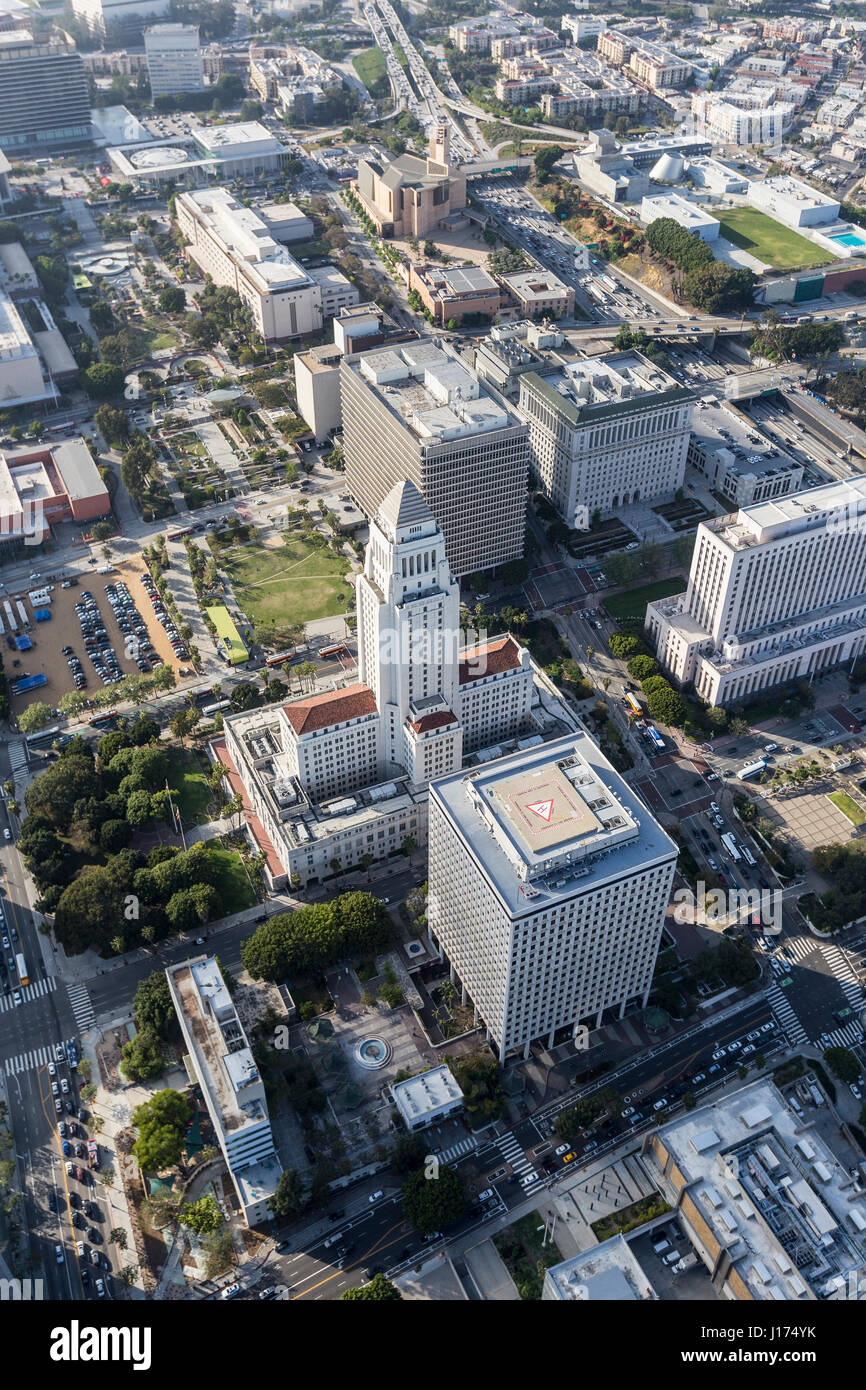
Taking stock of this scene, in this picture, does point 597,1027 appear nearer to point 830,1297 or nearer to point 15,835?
point 830,1297

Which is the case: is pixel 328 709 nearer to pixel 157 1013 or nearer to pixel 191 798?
pixel 191 798

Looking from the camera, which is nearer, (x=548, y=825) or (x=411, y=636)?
(x=548, y=825)

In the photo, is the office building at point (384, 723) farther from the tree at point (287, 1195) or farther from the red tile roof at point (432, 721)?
the tree at point (287, 1195)

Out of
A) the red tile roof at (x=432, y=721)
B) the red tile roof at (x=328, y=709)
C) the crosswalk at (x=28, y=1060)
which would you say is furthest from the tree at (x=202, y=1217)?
the red tile roof at (x=432, y=721)

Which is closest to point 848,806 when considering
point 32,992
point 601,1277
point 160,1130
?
point 601,1277

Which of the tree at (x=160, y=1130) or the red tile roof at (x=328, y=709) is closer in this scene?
the tree at (x=160, y=1130)

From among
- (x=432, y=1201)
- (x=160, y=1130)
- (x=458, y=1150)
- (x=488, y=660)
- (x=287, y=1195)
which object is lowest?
(x=458, y=1150)

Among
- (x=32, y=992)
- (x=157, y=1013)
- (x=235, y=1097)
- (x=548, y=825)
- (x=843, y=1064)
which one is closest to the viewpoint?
(x=235, y=1097)

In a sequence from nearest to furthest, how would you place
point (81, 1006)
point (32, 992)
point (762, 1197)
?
point (762, 1197) → point (81, 1006) → point (32, 992)
